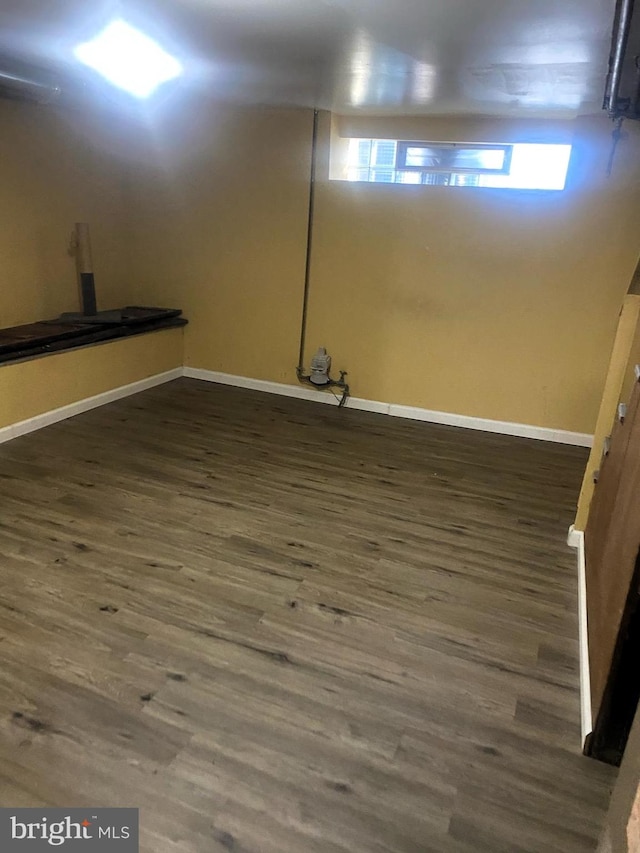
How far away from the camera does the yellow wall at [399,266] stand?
3715mm


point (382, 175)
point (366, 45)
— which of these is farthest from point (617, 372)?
point (382, 175)

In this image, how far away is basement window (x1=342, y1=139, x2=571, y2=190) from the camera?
12.6ft

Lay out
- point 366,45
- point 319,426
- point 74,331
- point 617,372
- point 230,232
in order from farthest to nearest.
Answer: point 230,232 < point 319,426 < point 74,331 < point 617,372 < point 366,45

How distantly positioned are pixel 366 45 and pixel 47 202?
106 inches

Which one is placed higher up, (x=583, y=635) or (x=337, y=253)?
(x=337, y=253)

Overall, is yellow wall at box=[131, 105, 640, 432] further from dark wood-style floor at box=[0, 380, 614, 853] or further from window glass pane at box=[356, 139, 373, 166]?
dark wood-style floor at box=[0, 380, 614, 853]

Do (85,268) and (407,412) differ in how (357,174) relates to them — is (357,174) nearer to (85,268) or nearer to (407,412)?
(407,412)

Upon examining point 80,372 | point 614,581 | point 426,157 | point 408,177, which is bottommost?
point 80,372

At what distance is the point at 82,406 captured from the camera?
3957 millimetres

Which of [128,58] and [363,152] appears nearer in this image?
[128,58]

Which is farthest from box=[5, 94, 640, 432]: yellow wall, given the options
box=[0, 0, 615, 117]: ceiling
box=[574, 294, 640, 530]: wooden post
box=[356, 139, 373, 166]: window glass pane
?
box=[574, 294, 640, 530]: wooden post

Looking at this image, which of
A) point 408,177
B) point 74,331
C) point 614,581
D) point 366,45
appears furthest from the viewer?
A: point 408,177

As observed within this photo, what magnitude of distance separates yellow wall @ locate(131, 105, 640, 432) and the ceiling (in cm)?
65

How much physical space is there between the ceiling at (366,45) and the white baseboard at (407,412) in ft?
6.31
